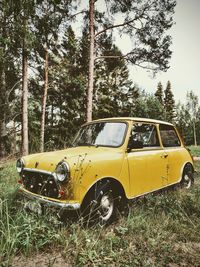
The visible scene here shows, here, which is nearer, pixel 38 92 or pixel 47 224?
pixel 47 224

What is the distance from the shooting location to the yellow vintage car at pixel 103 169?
13.2 feet

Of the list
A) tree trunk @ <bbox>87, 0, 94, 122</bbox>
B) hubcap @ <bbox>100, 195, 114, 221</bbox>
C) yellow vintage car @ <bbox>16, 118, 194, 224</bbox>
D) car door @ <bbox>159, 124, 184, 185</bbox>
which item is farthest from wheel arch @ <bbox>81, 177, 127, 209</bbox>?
tree trunk @ <bbox>87, 0, 94, 122</bbox>

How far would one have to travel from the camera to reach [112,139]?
5.17 meters

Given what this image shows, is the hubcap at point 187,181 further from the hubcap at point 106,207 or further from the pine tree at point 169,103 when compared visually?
the pine tree at point 169,103

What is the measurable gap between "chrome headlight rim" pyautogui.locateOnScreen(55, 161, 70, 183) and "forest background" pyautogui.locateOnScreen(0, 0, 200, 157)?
2.90m

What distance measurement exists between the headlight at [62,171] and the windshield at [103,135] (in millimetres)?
1301

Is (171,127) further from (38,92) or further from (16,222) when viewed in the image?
(38,92)

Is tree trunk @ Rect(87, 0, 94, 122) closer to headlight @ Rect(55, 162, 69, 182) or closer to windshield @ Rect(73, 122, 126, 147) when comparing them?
windshield @ Rect(73, 122, 126, 147)

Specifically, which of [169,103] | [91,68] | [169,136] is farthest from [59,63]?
[169,103]

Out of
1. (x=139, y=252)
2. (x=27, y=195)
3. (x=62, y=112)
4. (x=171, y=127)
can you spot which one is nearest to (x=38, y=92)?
(x=62, y=112)

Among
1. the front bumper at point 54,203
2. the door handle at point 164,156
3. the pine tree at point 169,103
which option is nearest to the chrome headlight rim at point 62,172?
the front bumper at point 54,203

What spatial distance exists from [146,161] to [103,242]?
211 centimetres

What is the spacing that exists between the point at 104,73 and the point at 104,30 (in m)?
19.6

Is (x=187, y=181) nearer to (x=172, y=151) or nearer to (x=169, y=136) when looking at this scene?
(x=172, y=151)
